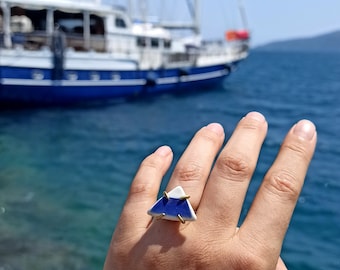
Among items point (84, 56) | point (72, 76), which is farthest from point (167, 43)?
point (72, 76)

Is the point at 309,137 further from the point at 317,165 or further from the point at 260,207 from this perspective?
the point at 317,165

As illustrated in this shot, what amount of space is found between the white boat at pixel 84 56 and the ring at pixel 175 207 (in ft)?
56.6

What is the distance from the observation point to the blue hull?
1787 cm

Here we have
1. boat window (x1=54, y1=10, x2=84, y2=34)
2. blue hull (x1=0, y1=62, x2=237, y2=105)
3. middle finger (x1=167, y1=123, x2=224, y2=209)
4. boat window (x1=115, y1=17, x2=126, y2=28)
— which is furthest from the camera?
boat window (x1=115, y1=17, x2=126, y2=28)

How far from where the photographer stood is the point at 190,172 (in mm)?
1398

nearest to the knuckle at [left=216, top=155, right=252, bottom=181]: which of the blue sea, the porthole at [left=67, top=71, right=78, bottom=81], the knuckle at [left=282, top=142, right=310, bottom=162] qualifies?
the knuckle at [left=282, top=142, right=310, bottom=162]

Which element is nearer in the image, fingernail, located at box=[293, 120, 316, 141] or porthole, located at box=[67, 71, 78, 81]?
fingernail, located at box=[293, 120, 316, 141]

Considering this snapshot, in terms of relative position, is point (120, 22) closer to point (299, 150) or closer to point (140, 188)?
point (140, 188)

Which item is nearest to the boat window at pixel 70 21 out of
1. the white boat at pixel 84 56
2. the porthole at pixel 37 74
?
the white boat at pixel 84 56

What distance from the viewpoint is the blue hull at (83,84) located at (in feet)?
58.6

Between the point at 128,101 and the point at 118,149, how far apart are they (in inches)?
346

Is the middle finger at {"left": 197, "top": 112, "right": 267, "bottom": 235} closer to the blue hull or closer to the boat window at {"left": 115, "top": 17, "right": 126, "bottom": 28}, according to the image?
the blue hull

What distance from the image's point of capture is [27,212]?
816cm

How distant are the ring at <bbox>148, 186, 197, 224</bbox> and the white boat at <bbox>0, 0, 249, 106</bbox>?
1724 cm
